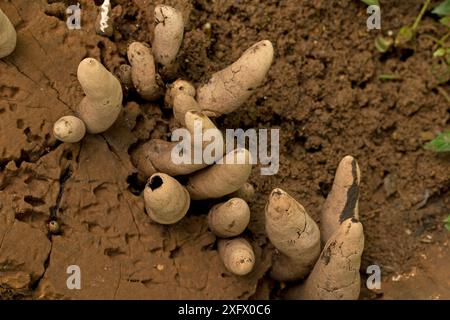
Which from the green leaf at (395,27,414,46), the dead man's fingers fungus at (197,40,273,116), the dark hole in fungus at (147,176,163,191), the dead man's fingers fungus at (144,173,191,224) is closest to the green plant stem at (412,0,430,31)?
the green leaf at (395,27,414,46)

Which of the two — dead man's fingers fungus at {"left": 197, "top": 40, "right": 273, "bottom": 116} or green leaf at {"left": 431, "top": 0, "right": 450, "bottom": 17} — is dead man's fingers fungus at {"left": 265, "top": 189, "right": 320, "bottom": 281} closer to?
dead man's fingers fungus at {"left": 197, "top": 40, "right": 273, "bottom": 116}

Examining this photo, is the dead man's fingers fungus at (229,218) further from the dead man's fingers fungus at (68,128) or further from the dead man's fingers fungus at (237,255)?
the dead man's fingers fungus at (68,128)

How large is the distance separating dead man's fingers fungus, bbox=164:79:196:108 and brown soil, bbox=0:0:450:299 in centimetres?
11

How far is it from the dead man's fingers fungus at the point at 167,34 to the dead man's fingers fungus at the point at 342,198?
978 mm

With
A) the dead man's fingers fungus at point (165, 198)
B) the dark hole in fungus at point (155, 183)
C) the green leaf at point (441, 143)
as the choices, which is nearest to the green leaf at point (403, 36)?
the green leaf at point (441, 143)

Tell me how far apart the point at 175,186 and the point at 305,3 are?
1476 millimetres

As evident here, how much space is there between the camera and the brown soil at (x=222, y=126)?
2.97m

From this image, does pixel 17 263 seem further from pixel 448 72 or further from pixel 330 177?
pixel 448 72

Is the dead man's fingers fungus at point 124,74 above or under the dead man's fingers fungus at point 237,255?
above

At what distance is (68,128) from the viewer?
2.89 meters

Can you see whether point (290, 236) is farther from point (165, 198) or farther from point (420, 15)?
point (420, 15)

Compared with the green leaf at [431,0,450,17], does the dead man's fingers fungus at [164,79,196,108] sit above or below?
below

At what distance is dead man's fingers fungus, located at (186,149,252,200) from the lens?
287 cm
